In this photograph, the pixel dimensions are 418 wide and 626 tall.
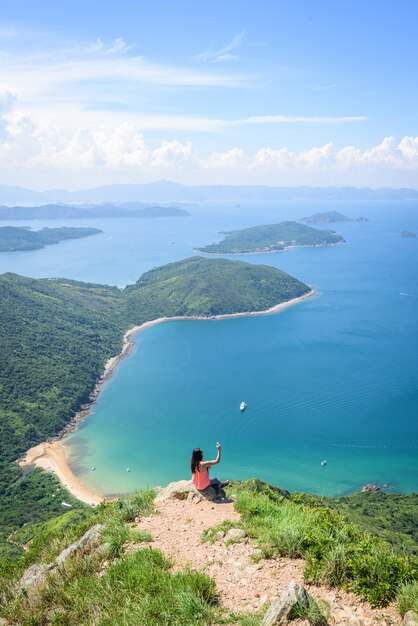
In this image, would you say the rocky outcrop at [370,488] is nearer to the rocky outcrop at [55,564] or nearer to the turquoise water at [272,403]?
the turquoise water at [272,403]

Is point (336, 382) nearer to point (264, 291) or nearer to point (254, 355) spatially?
point (254, 355)

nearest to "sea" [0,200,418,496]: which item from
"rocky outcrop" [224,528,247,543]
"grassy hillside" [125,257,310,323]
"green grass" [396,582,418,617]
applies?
"grassy hillside" [125,257,310,323]

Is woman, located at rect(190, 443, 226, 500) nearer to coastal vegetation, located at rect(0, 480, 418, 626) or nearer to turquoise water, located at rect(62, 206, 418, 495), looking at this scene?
coastal vegetation, located at rect(0, 480, 418, 626)

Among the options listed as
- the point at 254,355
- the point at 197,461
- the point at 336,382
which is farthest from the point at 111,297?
the point at 197,461

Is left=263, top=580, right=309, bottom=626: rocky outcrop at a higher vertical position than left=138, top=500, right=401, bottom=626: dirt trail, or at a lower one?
higher

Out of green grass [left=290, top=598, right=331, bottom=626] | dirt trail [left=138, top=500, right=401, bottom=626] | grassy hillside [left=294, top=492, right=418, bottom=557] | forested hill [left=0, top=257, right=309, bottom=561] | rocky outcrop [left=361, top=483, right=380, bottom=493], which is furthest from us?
forested hill [left=0, top=257, right=309, bottom=561]

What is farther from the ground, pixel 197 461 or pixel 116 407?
pixel 197 461

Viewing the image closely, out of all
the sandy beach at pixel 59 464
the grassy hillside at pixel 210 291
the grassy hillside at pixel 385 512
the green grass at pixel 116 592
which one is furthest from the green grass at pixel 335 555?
the grassy hillside at pixel 210 291

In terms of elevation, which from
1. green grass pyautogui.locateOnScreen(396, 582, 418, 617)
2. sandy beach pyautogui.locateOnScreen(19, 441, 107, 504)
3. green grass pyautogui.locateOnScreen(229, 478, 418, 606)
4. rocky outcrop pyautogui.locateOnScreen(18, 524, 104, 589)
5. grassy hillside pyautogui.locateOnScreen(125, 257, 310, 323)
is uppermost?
green grass pyautogui.locateOnScreen(396, 582, 418, 617)
